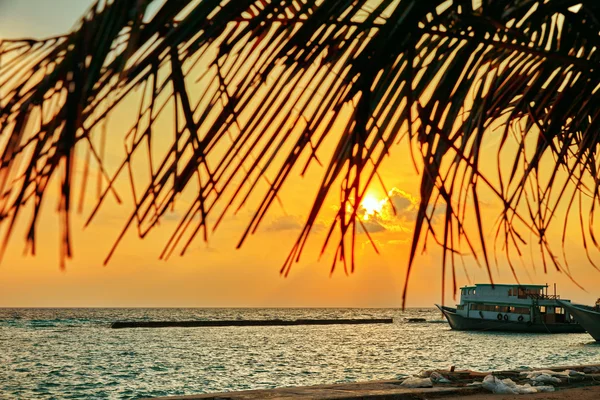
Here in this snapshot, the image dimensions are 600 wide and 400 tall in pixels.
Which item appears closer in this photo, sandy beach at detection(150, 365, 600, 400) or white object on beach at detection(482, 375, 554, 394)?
sandy beach at detection(150, 365, 600, 400)

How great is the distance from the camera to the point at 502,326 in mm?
58406

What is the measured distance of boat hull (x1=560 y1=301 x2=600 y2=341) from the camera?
4431cm

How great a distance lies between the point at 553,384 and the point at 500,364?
2389cm

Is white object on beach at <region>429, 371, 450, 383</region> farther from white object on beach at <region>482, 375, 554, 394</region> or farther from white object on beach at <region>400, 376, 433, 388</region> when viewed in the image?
white object on beach at <region>482, 375, 554, 394</region>

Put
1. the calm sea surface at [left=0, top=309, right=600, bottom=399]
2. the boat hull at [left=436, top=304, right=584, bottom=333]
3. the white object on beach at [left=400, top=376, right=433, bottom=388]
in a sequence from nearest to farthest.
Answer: the white object on beach at [left=400, top=376, right=433, bottom=388], the calm sea surface at [left=0, top=309, right=600, bottom=399], the boat hull at [left=436, top=304, right=584, bottom=333]

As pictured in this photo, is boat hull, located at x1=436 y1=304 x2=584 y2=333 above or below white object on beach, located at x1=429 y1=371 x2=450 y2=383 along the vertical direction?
below

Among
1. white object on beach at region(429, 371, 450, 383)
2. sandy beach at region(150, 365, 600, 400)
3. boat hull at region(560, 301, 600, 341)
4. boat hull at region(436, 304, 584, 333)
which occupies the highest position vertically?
boat hull at region(560, 301, 600, 341)

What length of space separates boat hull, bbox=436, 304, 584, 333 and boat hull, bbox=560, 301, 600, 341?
1069 cm

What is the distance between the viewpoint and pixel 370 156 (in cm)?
92

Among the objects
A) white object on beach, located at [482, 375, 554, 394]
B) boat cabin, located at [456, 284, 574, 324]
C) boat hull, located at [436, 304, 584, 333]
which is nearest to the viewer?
white object on beach, located at [482, 375, 554, 394]

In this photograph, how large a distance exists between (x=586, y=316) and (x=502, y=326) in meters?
14.1

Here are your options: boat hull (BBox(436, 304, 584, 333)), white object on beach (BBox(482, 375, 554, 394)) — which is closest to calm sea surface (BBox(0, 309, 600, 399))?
boat hull (BBox(436, 304, 584, 333))

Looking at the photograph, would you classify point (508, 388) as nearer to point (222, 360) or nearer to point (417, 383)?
point (417, 383)

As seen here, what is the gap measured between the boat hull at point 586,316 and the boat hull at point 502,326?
10691mm
